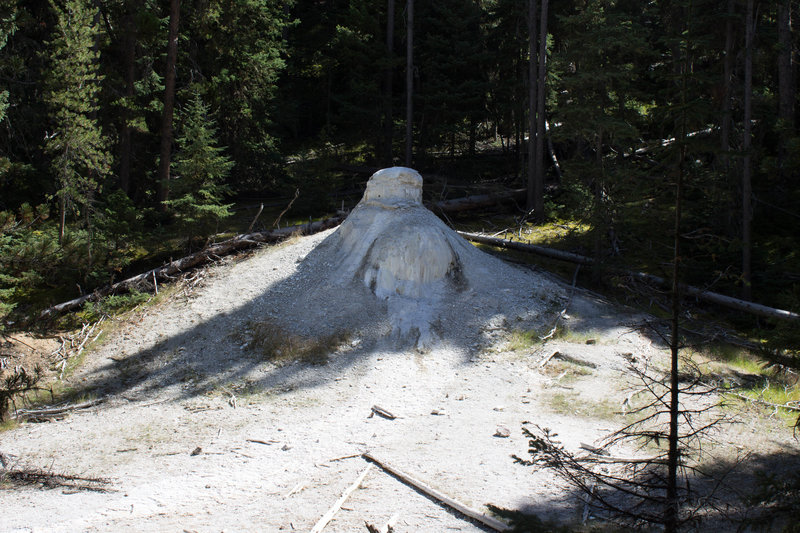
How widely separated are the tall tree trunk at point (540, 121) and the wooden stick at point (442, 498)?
17277mm

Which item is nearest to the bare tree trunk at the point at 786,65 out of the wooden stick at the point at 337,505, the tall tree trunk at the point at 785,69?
the tall tree trunk at the point at 785,69

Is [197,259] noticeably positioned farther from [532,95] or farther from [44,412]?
[532,95]

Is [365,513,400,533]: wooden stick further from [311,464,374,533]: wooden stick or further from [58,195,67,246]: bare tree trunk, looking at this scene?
[58,195,67,246]: bare tree trunk

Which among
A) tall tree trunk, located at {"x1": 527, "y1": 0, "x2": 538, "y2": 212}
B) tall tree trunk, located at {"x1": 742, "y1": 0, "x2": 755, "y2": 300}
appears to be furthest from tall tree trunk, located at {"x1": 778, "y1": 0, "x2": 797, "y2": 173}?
tall tree trunk, located at {"x1": 527, "y1": 0, "x2": 538, "y2": 212}

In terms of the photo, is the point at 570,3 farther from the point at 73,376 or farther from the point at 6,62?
the point at 73,376

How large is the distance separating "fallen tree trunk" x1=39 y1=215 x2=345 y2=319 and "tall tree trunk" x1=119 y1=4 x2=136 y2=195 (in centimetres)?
526

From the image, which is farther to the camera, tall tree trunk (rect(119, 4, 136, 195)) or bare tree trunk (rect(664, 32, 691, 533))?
tall tree trunk (rect(119, 4, 136, 195))

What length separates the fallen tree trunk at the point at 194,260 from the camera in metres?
16.8

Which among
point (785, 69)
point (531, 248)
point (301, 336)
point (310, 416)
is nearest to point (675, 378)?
point (310, 416)

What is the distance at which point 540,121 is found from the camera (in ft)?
79.8

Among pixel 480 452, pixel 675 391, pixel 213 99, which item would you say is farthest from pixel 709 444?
pixel 213 99

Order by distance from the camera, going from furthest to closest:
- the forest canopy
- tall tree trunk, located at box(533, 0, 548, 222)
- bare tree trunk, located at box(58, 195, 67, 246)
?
tall tree trunk, located at box(533, 0, 548, 222) → bare tree trunk, located at box(58, 195, 67, 246) → the forest canopy

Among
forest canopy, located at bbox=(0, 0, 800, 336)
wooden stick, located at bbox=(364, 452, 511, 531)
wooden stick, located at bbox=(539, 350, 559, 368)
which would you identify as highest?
forest canopy, located at bbox=(0, 0, 800, 336)

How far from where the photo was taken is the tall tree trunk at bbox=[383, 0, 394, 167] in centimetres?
2908
